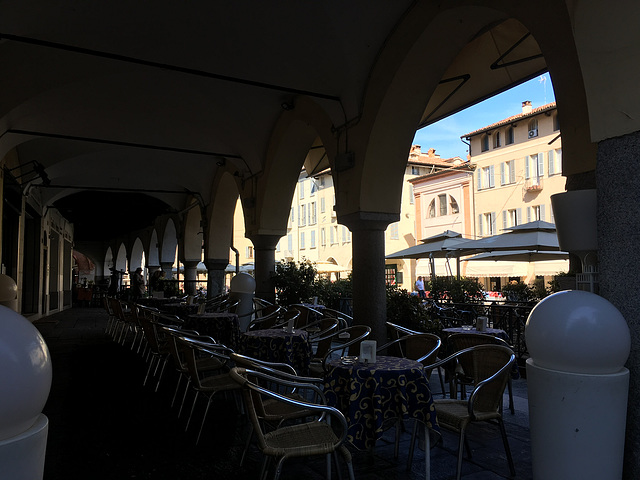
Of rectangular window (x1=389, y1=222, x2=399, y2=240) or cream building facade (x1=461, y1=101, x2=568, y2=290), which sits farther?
rectangular window (x1=389, y1=222, x2=399, y2=240)

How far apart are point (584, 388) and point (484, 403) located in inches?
34.3

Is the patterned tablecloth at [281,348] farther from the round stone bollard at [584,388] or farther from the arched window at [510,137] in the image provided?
the arched window at [510,137]

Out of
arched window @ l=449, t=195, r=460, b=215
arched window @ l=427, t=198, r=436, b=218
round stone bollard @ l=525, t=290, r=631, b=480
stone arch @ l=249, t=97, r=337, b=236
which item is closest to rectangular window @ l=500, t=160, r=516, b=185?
arched window @ l=449, t=195, r=460, b=215

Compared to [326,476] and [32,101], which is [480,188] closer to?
[32,101]

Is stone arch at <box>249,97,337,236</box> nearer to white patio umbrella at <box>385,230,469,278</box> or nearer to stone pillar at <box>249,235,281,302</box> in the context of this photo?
stone pillar at <box>249,235,281,302</box>

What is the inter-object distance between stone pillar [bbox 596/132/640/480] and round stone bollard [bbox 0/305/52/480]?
8.36ft

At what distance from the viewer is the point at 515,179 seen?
2264 cm

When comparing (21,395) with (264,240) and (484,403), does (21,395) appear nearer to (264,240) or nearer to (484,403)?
(484,403)

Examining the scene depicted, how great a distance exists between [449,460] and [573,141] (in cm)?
282

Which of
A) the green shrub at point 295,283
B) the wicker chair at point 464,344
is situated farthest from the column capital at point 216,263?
the wicker chair at point 464,344

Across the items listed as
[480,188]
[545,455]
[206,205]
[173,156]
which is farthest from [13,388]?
[480,188]

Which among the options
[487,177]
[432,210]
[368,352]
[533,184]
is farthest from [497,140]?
[368,352]

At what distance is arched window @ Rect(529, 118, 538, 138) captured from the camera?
71.9 feet

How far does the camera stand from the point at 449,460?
3121 millimetres
